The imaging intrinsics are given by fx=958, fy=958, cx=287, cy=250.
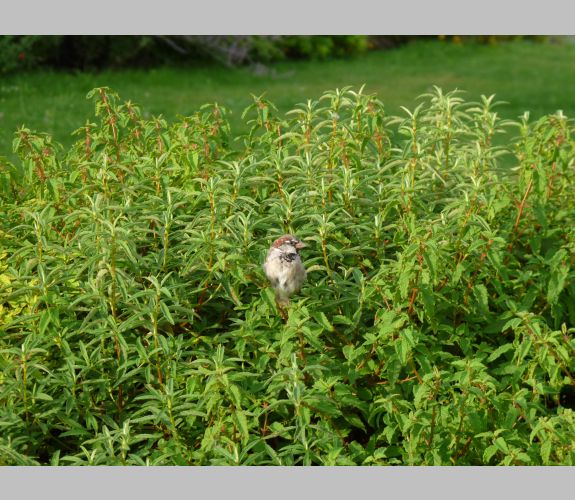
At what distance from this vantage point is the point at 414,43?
18.7m

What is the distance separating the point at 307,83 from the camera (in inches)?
575

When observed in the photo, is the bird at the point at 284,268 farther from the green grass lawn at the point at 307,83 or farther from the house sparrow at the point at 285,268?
the green grass lawn at the point at 307,83

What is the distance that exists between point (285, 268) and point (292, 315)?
22cm

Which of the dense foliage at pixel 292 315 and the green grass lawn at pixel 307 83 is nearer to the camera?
the dense foliage at pixel 292 315

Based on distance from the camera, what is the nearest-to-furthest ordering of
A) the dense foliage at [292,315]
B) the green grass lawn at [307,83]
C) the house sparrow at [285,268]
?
1. the dense foliage at [292,315]
2. the house sparrow at [285,268]
3. the green grass lawn at [307,83]

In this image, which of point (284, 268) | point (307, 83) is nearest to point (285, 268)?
point (284, 268)

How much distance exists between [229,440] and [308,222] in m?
1.47

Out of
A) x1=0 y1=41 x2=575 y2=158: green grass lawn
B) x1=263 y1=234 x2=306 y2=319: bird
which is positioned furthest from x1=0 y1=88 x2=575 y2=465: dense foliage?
x1=0 y1=41 x2=575 y2=158: green grass lawn

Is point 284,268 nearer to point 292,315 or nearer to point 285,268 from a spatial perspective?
point 285,268

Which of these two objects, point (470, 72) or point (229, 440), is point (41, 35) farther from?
point (229, 440)

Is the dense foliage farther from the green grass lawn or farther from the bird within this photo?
the green grass lawn

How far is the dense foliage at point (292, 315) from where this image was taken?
14.1 feet

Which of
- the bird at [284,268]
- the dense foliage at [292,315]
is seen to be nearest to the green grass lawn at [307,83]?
the dense foliage at [292,315]

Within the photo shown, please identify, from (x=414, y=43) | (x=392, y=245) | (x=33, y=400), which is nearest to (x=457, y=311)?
(x=392, y=245)
